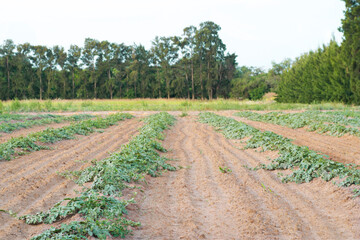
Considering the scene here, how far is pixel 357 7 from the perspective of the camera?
2131cm

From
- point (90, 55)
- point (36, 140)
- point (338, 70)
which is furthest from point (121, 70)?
point (36, 140)

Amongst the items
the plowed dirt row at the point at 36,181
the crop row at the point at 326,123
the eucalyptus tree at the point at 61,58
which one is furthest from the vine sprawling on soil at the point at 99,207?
the eucalyptus tree at the point at 61,58

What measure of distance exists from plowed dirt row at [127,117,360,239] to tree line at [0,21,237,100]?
41.7 meters

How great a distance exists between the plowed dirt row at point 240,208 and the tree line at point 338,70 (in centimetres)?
1936

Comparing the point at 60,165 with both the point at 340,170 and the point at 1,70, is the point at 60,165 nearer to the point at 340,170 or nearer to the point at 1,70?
the point at 340,170

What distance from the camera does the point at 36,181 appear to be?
498 centimetres

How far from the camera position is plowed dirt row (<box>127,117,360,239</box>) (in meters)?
3.25

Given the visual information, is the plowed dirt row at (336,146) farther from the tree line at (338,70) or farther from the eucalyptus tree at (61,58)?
the eucalyptus tree at (61,58)

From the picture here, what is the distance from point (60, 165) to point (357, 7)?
22740 mm

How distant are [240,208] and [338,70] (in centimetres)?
2217

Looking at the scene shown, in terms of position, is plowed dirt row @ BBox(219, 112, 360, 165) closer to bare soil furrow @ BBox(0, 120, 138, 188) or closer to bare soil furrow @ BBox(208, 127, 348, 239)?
bare soil furrow @ BBox(208, 127, 348, 239)

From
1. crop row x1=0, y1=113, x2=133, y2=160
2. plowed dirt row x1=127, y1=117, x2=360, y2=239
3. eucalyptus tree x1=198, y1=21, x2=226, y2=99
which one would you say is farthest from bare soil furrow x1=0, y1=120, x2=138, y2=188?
eucalyptus tree x1=198, y1=21, x2=226, y2=99

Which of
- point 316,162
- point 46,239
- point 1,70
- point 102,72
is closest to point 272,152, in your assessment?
point 316,162

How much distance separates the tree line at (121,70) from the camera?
47844 mm
